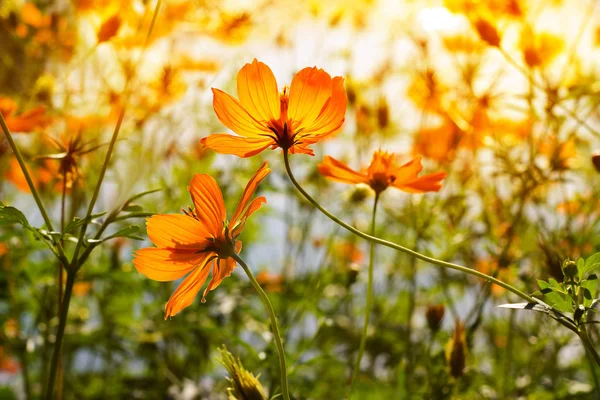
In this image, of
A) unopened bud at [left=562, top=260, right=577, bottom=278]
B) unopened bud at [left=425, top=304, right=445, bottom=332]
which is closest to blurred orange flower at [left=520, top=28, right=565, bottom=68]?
unopened bud at [left=425, top=304, right=445, bottom=332]

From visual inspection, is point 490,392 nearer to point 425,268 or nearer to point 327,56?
point 425,268

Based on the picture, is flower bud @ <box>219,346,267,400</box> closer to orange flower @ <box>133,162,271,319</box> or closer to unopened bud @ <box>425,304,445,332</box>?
orange flower @ <box>133,162,271,319</box>

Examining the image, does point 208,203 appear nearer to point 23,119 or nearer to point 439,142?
point 23,119

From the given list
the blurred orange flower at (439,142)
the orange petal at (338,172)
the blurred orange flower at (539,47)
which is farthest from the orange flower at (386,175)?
the blurred orange flower at (439,142)

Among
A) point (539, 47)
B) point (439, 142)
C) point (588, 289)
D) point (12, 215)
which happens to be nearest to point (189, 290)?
point (12, 215)

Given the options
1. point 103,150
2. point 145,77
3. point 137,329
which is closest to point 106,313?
point 137,329

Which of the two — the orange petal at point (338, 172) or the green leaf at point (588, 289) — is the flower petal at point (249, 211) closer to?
the orange petal at point (338, 172)
